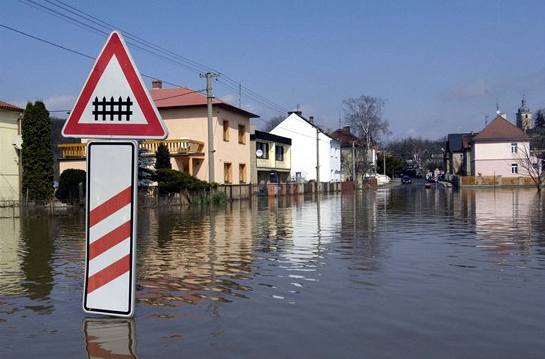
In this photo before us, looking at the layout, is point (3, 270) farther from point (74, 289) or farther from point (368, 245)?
point (368, 245)

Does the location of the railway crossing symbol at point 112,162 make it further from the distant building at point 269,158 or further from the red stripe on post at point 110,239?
the distant building at point 269,158

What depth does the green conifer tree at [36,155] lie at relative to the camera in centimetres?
3456

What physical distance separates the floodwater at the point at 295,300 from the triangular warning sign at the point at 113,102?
79.0 inches

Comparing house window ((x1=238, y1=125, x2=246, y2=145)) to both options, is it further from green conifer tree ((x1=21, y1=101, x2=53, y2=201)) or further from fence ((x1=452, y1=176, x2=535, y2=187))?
fence ((x1=452, y1=176, x2=535, y2=187))

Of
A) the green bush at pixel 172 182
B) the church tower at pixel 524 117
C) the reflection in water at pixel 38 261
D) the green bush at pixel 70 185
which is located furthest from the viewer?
the church tower at pixel 524 117

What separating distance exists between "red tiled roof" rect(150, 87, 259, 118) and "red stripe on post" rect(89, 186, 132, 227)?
42.3 metres

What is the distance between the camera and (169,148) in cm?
4503

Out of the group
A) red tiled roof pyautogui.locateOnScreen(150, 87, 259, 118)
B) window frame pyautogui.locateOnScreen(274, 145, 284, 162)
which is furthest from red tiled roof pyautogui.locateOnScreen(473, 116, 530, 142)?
red tiled roof pyautogui.locateOnScreen(150, 87, 259, 118)

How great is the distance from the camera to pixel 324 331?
257 inches

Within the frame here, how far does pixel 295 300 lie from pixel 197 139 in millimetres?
40491

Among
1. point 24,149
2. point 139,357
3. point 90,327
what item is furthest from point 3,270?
point 24,149

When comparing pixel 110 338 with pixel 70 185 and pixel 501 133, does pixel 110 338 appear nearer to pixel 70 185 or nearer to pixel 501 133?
pixel 70 185

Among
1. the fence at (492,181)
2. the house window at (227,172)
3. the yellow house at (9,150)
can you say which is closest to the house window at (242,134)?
the house window at (227,172)

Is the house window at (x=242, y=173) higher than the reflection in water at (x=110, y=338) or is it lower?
higher
